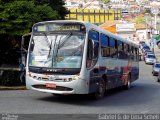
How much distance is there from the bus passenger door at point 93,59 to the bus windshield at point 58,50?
409 millimetres

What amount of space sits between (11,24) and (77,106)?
10722 mm

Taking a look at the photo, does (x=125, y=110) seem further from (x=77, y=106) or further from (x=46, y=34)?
(x=46, y=34)

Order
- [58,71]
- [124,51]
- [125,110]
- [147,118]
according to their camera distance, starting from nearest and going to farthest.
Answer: [147,118] → [125,110] → [58,71] → [124,51]

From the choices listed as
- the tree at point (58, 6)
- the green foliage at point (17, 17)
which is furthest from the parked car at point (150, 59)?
the green foliage at point (17, 17)

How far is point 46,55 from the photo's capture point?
1524cm

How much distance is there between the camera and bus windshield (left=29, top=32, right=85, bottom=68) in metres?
15.0

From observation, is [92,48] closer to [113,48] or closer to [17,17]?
[113,48]

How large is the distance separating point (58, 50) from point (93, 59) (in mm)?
1403

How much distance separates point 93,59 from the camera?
15.8 meters

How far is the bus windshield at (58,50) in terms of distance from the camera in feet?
49.2

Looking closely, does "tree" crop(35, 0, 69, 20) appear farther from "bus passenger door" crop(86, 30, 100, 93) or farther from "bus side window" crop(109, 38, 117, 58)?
"bus passenger door" crop(86, 30, 100, 93)

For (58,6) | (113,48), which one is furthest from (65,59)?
(58,6)

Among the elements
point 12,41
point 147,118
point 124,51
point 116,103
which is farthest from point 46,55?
point 12,41

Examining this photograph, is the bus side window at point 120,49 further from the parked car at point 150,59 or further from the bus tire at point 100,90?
the parked car at point 150,59
